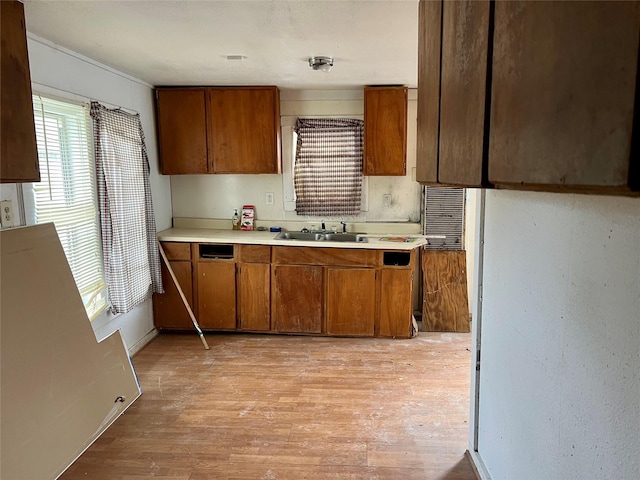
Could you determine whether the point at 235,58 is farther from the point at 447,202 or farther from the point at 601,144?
the point at 601,144

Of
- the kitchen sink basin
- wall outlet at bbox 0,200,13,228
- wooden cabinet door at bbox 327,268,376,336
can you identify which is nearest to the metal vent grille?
the kitchen sink basin

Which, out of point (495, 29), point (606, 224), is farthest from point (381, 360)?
point (495, 29)

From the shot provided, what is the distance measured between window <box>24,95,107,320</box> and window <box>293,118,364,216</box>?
6.24ft

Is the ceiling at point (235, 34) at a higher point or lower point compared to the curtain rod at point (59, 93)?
higher

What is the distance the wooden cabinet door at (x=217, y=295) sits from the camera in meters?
3.92

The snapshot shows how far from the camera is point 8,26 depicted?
4.75 feet

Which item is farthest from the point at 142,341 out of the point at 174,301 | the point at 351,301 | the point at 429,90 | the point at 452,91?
the point at 452,91

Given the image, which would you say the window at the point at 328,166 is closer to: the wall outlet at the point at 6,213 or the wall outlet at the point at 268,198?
the wall outlet at the point at 268,198

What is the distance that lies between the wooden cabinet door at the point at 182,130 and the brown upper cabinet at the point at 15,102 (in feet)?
8.12

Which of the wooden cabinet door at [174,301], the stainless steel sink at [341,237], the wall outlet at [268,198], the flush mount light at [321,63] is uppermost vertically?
the flush mount light at [321,63]

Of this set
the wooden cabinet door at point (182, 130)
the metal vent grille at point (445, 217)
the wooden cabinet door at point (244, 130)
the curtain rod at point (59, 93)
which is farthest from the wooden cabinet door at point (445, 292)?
the curtain rod at point (59, 93)

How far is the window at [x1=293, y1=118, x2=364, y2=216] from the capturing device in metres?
4.19

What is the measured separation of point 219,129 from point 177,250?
46.1 inches

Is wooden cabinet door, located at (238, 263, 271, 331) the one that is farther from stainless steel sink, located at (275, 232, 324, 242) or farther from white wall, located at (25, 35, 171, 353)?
white wall, located at (25, 35, 171, 353)
